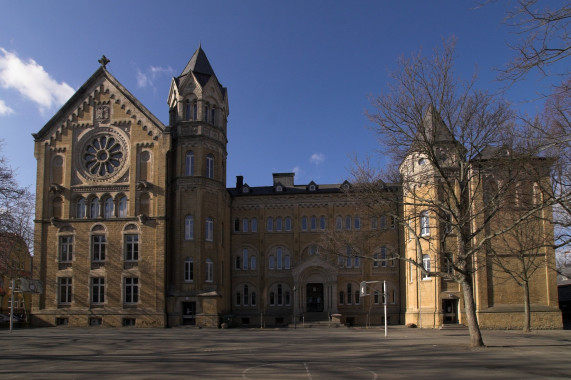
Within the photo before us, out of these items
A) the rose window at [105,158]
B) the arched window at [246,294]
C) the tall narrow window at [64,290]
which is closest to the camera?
the tall narrow window at [64,290]

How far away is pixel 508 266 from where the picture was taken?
37.6 m

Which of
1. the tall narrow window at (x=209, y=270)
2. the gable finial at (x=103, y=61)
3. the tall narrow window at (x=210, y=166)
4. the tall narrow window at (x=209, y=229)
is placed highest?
the gable finial at (x=103, y=61)

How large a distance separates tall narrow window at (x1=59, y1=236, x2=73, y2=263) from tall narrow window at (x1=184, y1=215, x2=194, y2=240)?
995 centimetres

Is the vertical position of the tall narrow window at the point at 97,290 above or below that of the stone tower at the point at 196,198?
below

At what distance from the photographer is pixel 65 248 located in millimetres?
43375

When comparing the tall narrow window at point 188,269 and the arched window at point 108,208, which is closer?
the tall narrow window at point 188,269

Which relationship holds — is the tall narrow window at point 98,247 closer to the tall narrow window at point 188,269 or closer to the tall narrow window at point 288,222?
the tall narrow window at point 188,269

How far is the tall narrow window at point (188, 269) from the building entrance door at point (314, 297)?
1323cm

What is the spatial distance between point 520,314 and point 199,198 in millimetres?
26364

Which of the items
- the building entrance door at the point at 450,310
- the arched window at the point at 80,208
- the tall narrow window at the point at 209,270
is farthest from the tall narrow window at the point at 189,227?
the building entrance door at the point at 450,310

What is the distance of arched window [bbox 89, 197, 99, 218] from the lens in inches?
1711

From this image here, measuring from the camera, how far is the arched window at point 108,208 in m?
43.2

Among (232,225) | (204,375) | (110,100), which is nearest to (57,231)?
(110,100)

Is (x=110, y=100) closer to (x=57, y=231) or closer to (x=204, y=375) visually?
(x=57, y=231)
